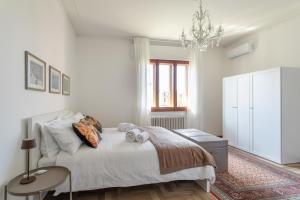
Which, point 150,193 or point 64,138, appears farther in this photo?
point 150,193

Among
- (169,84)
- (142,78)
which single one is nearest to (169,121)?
(169,84)

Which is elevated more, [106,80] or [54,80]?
[106,80]

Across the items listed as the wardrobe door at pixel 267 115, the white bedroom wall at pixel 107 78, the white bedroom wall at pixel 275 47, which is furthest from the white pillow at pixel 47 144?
the white bedroom wall at pixel 275 47

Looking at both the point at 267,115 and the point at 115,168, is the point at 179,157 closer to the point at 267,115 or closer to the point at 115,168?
the point at 115,168

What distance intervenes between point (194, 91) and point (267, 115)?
6.17ft

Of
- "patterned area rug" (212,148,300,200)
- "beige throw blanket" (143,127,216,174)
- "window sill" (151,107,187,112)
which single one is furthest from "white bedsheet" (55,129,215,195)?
"window sill" (151,107,187,112)

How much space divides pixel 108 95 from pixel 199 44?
2671 millimetres

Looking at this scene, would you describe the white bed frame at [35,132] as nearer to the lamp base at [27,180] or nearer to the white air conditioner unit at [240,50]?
the lamp base at [27,180]

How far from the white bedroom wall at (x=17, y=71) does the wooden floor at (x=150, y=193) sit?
2.73 feet

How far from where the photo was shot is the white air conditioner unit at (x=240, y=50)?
444 cm

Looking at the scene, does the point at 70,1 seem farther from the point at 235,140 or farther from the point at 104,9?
the point at 235,140

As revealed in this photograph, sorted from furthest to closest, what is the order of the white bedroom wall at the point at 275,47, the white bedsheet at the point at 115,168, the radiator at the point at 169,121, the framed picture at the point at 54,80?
the radiator at the point at 169,121
the white bedroom wall at the point at 275,47
the framed picture at the point at 54,80
the white bedsheet at the point at 115,168

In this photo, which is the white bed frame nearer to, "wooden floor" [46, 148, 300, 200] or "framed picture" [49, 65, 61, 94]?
"framed picture" [49, 65, 61, 94]

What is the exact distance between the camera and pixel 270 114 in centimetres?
338
